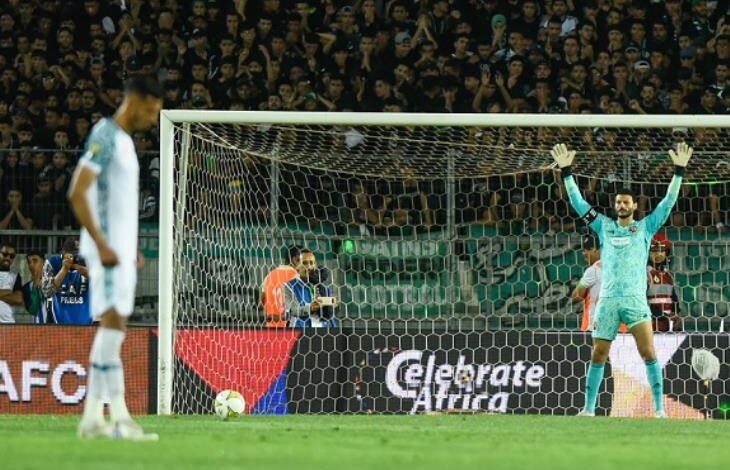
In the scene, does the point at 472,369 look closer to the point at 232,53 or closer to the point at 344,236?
the point at 344,236

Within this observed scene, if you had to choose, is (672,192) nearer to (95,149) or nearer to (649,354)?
(649,354)

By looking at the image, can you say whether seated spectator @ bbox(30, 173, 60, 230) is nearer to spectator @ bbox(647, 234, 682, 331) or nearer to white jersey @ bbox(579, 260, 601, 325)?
white jersey @ bbox(579, 260, 601, 325)

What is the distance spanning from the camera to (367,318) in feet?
55.4

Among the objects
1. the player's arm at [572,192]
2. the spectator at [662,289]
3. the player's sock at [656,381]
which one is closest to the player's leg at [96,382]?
the player's arm at [572,192]

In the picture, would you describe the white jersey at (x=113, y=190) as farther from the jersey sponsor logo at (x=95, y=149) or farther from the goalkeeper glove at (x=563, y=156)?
the goalkeeper glove at (x=563, y=156)

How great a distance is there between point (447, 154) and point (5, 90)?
6.64 metres

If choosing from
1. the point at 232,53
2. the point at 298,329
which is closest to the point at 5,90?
the point at 232,53

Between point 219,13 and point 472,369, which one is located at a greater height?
point 219,13

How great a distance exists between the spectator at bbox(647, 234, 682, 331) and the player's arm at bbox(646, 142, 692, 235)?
279cm

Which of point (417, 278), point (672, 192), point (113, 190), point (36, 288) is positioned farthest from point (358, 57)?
point (113, 190)

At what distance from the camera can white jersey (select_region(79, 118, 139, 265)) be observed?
849 cm

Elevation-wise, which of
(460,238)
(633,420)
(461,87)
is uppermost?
(461,87)

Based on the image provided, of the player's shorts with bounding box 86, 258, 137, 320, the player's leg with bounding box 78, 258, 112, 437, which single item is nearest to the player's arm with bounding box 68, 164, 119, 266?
the player's shorts with bounding box 86, 258, 137, 320

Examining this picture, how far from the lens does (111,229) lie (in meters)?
8.56
